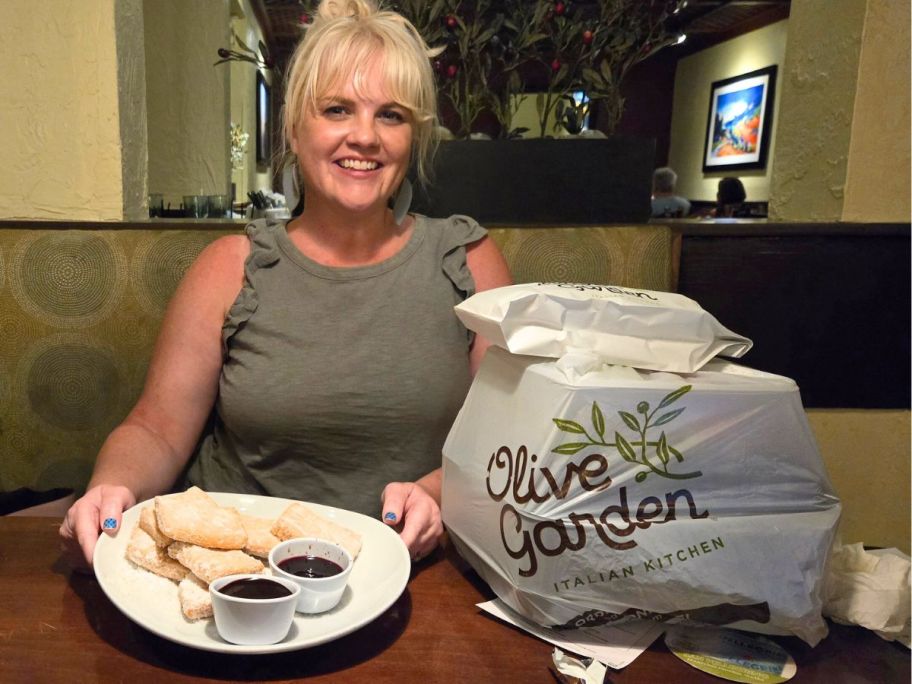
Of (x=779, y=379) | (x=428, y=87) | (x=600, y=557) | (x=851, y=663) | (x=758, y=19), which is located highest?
(x=758, y=19)

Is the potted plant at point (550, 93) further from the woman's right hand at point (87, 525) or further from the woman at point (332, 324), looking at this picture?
the woman's right hand at point (87, 525)

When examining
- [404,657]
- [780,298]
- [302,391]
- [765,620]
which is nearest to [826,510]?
[765,620]

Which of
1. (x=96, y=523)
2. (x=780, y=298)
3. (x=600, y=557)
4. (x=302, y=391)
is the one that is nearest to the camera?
(x=600, y=557)

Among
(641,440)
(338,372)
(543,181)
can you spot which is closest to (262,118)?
(543,181)

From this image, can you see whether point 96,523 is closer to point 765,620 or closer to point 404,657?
point 404,657

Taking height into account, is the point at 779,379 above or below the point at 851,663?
above

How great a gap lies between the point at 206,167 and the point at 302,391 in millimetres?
3145

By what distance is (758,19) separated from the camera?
7.20 m

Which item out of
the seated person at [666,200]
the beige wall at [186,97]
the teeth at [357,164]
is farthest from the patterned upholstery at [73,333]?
the seated person at [666,200]

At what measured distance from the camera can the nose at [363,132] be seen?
3.66ft

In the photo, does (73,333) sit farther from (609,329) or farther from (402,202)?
(609,329)

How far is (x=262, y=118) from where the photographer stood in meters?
6.05

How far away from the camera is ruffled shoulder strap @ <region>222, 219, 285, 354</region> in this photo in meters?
1.17

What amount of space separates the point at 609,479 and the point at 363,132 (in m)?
0.73
